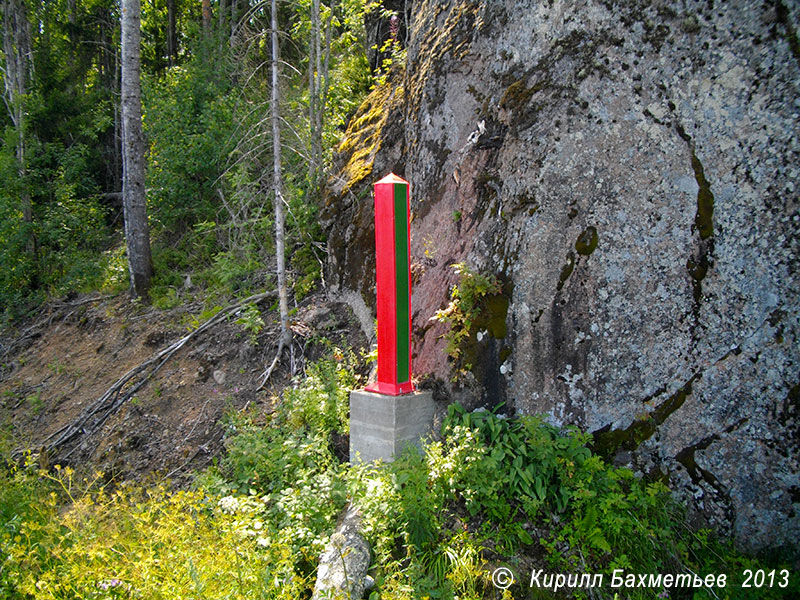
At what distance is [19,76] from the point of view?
45.0 ft

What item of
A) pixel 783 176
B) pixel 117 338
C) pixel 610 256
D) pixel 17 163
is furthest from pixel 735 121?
pixel 17 163

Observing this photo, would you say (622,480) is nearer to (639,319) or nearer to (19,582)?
(639,319)

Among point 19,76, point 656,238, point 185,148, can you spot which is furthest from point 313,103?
point 19,76

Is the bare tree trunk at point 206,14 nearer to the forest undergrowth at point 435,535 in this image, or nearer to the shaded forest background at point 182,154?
the shaded forest background at point 182,154

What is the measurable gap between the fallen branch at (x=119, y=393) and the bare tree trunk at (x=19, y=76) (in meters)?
6.69

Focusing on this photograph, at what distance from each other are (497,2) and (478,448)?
4.53 metres

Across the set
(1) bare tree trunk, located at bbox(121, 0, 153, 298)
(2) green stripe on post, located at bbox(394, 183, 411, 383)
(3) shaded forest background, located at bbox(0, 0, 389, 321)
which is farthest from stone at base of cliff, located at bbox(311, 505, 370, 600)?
(1) bare tree trunk, located at bbox(121, 0, 153, 298)

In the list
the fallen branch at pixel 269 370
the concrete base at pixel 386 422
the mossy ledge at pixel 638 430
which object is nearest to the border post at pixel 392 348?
the concrete base at pixel 386 422

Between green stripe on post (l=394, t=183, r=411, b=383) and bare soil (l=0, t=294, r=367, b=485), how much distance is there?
199 cm

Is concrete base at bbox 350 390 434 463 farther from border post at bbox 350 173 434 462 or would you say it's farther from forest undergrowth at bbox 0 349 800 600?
forest undergrowth at bbox 0 349 800 600

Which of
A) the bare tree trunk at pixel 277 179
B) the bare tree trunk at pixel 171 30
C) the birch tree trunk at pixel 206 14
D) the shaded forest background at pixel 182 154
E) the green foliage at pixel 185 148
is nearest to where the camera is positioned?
the bare tree trunk at pixel 277 179

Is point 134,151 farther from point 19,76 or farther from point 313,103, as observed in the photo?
point 19,76

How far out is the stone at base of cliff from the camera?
4012mm

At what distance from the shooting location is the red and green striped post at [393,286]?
5.28 m
